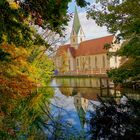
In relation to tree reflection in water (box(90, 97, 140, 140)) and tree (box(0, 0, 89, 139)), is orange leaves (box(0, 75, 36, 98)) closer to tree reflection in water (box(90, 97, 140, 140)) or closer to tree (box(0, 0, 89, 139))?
tree (box(0, 0, 89, 139))

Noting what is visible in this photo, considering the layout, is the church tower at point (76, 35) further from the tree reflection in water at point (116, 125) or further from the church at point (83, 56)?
the tree reflection in water at point (116, 125)

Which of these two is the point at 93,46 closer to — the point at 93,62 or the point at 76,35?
the point at 93,62

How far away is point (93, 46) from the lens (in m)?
109

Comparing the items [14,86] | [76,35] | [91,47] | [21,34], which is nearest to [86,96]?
[14,86]

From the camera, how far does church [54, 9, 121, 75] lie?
96.6 metres

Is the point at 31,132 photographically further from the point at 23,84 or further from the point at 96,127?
the point at 23,84

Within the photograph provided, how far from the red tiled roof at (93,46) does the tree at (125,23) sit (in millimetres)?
78175

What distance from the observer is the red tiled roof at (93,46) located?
10375 cm

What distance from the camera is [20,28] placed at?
10250mm

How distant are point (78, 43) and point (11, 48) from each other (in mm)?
96901

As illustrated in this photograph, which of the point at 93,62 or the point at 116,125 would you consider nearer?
the point at 116,125

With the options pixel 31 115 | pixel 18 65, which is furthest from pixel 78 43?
pixel 31 115

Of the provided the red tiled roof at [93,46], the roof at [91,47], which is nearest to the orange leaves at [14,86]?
the roof at [91,47]

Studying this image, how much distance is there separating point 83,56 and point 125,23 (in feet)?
297
